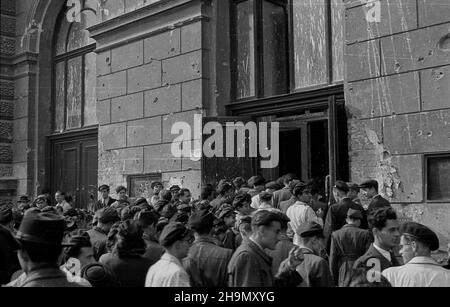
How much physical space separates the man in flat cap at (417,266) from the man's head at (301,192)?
280 cm

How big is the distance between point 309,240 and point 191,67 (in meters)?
6.75

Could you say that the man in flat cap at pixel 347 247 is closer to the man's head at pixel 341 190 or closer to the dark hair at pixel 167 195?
the man's head at pixel 341 190

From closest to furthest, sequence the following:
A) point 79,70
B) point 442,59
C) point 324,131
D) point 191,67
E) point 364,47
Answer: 1. point 442,59
2. point 364,47
3. point 191,67
4. point 324,131
5. point 79,70

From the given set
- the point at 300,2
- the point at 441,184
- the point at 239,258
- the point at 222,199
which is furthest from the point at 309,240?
the point at 300,2

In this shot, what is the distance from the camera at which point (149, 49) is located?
36.8 feet

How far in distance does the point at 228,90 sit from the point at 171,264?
24.2ft

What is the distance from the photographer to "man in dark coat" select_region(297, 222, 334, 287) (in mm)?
3948

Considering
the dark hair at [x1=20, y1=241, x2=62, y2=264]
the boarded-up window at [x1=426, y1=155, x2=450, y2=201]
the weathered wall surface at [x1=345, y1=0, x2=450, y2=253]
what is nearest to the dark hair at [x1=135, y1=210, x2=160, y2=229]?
the dark hair at [x1=20, y1=241, x2=62, y2=264]

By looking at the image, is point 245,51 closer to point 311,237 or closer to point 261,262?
point 311,237

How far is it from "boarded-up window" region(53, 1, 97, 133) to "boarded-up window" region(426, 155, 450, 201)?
8787mm

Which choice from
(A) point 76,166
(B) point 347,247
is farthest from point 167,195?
(A) point 76,166

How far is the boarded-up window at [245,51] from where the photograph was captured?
10.4m

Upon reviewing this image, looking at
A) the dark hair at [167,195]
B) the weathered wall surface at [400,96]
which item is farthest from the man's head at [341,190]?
the dark hair at [167,195]
